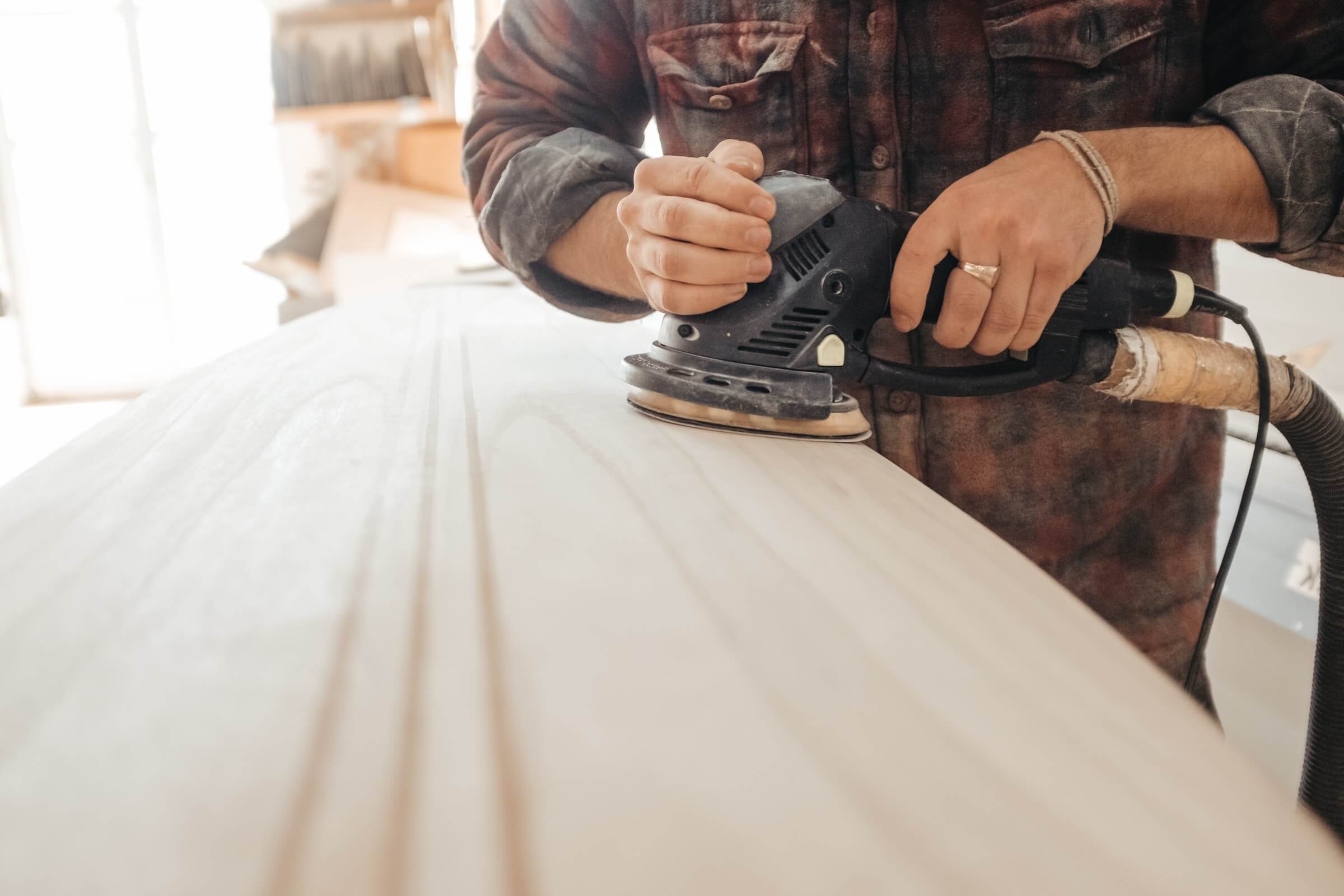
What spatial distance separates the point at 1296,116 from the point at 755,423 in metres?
0.59

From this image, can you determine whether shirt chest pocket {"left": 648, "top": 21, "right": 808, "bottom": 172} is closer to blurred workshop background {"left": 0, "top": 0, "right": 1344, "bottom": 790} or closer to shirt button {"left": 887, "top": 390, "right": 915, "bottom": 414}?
shirt button {"left": 887, "top": 390, "right": 915, "bottom": 414}

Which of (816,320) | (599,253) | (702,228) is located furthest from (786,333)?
(599,253)

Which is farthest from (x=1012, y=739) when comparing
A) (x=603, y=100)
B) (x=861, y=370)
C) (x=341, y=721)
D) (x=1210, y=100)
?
(x=603, y=100)

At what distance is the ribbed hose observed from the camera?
2.91 ft

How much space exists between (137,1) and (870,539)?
6.02m

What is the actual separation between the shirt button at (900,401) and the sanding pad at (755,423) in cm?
21

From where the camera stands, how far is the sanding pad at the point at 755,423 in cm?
83

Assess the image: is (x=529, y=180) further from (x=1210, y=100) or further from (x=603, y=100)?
(x=1210, y=100)

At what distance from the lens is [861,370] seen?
87 centimetres

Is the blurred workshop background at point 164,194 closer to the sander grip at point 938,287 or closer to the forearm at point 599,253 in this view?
the forearm at point 599,253

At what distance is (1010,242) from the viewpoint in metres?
0.77

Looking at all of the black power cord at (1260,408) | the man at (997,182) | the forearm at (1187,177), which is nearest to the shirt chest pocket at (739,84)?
the man at (997,182)

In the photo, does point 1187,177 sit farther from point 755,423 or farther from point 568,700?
point 568,700

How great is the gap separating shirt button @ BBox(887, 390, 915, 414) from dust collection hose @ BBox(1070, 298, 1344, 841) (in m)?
0.21
